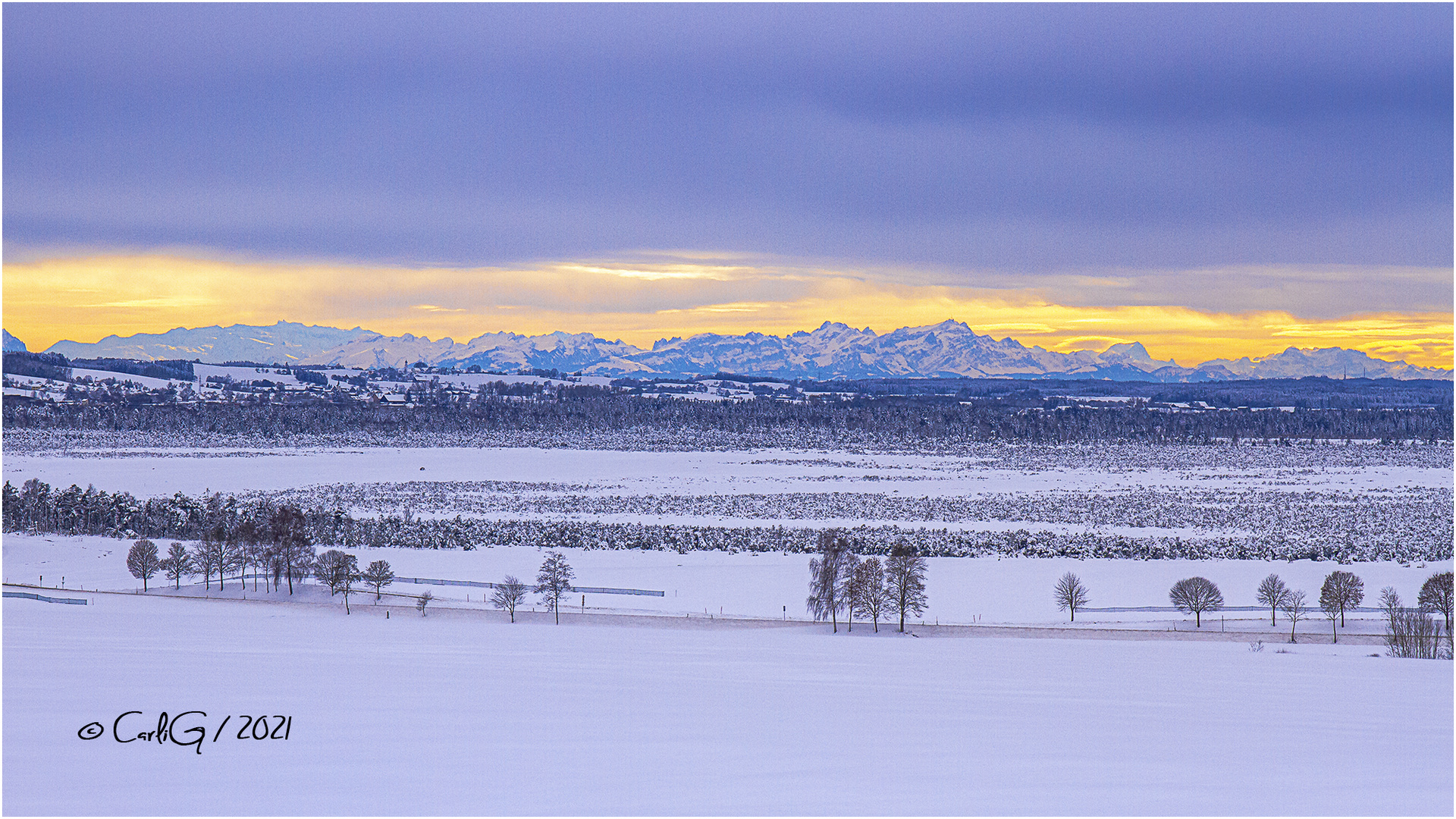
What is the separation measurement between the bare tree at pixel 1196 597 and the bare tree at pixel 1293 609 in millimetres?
2028

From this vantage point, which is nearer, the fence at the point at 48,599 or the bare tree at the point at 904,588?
the fence at the point at 48,599

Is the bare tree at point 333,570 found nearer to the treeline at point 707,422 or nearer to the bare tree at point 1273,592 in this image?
the bare tree at point 1273,592

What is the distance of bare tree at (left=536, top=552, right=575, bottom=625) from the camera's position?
3616cm

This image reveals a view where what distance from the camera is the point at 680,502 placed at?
215 ft

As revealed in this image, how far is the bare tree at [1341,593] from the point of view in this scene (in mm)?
33906

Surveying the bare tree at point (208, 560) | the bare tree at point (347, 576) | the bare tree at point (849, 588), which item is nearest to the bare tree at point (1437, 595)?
the bare tree at point (849, 588)

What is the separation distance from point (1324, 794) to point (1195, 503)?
190 ft

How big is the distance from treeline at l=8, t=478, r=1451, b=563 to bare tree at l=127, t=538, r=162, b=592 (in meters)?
4.91

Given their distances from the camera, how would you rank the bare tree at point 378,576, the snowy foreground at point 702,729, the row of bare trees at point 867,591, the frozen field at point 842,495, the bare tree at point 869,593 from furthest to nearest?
the frozen field at point 842,495, the bare tree at point 378,576, the row of bare trees at point 867,591, the bare tree at point 869,593, the snowy foreground at point 702,729

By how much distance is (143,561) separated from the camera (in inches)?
1572

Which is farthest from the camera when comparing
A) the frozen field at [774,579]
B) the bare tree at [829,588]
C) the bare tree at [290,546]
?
the bare tree at [290,546]

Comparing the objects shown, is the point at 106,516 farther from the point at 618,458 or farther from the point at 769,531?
the point at 618,458

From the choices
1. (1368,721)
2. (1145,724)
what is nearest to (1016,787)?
(1145,724)

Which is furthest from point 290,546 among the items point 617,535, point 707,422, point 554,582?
point 707,422
